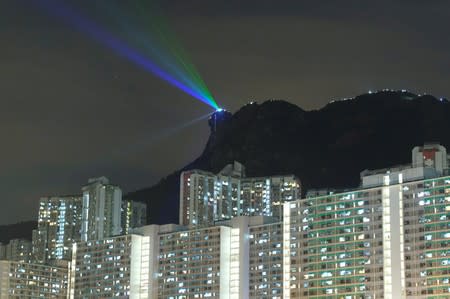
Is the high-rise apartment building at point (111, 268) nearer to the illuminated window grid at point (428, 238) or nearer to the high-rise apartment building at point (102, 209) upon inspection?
the high-rise apartment building at point (102, 209)

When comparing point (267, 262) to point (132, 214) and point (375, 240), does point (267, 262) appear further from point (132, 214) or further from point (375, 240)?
point (132, 214)

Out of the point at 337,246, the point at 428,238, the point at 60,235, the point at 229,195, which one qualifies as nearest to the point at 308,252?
the point at 337,246

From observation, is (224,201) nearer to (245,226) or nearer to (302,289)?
(245,226)

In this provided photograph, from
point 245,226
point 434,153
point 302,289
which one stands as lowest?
point 302,289

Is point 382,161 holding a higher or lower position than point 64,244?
higher

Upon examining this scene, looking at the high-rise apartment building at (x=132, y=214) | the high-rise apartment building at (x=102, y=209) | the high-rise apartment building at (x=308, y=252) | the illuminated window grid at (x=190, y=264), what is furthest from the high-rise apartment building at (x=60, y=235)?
the illuminated window grid at (x=190, y=264)


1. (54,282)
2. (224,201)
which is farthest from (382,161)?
(54,282)
